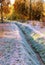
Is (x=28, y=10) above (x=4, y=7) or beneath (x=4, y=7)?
beneath

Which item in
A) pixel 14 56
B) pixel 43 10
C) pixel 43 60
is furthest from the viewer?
pixel 43 10

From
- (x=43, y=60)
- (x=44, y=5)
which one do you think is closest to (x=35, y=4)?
(x=44, y=5)

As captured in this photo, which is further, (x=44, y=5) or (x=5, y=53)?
(x=44, y=5)

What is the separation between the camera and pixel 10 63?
984cm

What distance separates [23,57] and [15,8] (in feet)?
154

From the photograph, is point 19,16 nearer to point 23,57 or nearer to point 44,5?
point 44,5

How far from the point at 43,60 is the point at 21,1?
46031 mm

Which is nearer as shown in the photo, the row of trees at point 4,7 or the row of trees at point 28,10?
the row of trees at point 4,7

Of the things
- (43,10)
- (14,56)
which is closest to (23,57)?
(14,56)

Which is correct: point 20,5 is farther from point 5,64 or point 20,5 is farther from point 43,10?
point 5,64

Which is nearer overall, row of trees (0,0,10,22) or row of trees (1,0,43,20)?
row of trees (0,0,10,22)

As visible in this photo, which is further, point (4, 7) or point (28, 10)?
point (28, 10)

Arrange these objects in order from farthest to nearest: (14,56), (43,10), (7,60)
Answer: (43,10)
(14,56)
(7,60)

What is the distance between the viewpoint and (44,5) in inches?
2247
